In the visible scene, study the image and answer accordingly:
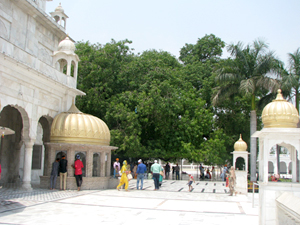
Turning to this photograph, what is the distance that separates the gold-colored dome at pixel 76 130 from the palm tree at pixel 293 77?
1352cm

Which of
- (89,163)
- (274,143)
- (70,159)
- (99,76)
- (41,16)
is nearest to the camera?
(274,143)

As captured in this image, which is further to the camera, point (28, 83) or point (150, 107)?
point (150, 107)

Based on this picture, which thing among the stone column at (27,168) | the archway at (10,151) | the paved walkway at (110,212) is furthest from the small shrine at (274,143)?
the archway at (10,151)

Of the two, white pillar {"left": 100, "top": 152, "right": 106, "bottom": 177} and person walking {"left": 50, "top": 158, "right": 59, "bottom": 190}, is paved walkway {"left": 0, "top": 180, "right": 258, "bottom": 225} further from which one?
white pillar {"left": 100, "top": 152, "right": 106, "bottom": 177}

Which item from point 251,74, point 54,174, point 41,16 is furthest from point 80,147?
point 251,74

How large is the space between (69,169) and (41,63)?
17.6 ft

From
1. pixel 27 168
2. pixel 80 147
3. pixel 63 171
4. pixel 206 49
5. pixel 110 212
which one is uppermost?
pixel 206 49

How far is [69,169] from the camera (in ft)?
50.0

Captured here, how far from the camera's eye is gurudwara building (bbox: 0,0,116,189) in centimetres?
1356

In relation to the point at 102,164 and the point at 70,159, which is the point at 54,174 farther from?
the point at 102,164

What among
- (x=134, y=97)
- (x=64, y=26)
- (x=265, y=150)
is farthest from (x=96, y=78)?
(x=265, y=150)

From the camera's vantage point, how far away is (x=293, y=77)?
72.8 feet

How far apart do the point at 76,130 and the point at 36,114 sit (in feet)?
6.97

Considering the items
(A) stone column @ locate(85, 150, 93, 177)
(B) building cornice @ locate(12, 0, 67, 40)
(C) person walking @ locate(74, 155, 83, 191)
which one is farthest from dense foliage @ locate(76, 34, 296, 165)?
(C) person walking @ locate(74, 155, 83, 191)
